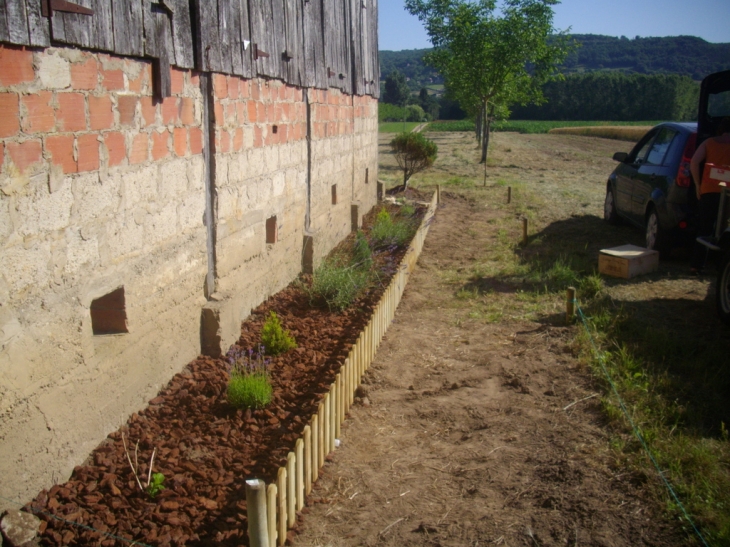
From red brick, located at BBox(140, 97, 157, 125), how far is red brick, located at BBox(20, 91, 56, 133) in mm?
922

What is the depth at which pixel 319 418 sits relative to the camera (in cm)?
393

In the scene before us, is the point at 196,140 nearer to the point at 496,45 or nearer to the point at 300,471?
the point at 300,471

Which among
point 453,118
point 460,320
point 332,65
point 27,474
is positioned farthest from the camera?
point 453,118

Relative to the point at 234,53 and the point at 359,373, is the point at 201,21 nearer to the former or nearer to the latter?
the point at 234,53

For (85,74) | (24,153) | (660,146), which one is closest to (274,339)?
(85,74)

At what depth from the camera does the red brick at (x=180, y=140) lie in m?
4.73

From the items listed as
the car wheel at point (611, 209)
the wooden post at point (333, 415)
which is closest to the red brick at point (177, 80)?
the wooden post at point (333, 415)

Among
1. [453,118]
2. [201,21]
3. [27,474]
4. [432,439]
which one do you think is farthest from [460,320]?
[453,118]

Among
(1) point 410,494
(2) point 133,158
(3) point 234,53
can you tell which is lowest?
(1) point 410,494

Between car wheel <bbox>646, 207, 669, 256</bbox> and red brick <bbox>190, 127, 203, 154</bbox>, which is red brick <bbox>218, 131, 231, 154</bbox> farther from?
car wheel <bbox>646, 207, 669, 256</bbox>

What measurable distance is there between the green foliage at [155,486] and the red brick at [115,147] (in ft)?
6.12

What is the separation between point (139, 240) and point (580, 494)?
3.16 m

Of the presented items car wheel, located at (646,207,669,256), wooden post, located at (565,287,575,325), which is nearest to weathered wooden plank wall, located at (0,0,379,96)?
wooden post, located at (565,287,575,325)

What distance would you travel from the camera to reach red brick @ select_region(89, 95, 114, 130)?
3756mm
